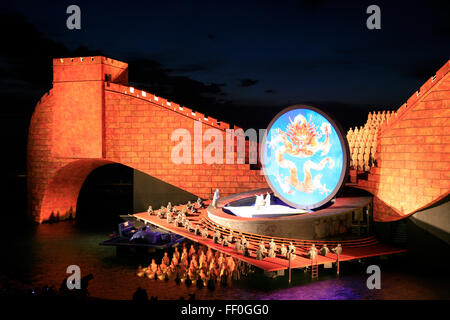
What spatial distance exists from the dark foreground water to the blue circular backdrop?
3.12 meters

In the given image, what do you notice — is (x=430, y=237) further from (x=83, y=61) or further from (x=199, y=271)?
(x=83, y=61)

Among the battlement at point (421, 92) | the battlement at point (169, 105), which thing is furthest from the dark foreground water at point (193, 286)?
the battlement at point (169, 105)

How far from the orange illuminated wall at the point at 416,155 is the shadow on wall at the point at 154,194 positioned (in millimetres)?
12241

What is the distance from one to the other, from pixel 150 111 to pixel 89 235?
25.0ft

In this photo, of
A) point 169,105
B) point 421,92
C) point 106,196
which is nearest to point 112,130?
point 169,105

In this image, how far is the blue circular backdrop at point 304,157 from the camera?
622 inches

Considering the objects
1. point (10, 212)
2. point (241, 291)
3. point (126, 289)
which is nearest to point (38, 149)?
point (10, 212)

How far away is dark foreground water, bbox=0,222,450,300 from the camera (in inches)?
520

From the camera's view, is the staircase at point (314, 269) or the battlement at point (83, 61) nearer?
the staircase at point (314, 269)

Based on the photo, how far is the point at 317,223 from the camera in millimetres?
15539

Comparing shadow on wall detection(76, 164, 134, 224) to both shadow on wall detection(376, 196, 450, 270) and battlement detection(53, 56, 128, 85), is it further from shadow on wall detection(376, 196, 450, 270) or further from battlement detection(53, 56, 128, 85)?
shadow on wall detection(376, 196, 450, 270)

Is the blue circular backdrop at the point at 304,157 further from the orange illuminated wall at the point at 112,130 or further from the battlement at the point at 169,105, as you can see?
Answer: the battlement at the point at 169,105

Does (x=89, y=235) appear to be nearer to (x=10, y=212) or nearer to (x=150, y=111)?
(x=150, y=111)

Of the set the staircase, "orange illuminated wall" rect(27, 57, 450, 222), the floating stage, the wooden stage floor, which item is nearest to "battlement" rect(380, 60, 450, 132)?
the floating stage
